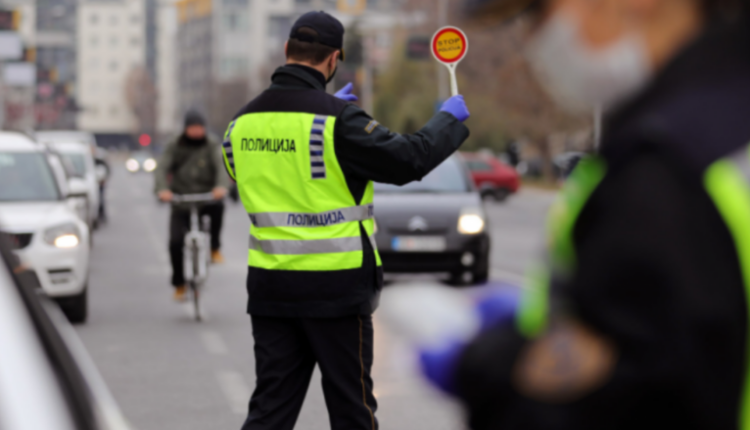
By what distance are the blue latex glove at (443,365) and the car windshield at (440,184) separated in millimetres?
11967

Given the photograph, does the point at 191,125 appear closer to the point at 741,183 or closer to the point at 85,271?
the point at 85,271

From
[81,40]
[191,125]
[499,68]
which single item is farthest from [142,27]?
[191,125]

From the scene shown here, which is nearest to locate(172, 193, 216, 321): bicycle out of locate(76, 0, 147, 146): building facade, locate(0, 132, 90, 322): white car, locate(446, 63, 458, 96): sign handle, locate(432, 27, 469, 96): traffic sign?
locate(0, 132, 90, 322): white car

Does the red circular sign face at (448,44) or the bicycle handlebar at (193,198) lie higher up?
the red circular sign face at (448,44)

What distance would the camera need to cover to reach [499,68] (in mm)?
58594

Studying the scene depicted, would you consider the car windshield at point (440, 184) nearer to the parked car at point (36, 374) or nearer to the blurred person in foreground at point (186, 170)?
the blurred person in foreground at point (186, 170)

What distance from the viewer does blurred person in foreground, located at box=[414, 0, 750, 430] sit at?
120 cm

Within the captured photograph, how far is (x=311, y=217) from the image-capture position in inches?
153

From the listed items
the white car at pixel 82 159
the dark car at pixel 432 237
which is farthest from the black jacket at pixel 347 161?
the white car at pixel 82 159

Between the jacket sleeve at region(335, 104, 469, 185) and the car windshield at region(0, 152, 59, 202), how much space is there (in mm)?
7467

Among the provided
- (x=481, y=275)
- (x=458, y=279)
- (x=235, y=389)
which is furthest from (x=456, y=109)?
(x=458, y=279)

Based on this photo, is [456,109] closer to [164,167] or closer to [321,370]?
[321,370]

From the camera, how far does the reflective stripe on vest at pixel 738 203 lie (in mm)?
1198

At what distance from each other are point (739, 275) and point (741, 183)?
0.32ft
